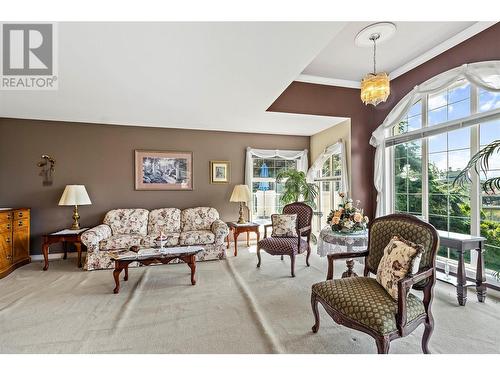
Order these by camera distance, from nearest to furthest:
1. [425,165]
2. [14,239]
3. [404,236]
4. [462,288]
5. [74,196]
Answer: [404,236], [462,288], [425,165], [14,239], [74,196]

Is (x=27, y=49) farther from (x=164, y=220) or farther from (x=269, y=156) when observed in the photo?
(x=269, y=156)

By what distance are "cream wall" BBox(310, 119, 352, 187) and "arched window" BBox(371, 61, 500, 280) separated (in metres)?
0.45

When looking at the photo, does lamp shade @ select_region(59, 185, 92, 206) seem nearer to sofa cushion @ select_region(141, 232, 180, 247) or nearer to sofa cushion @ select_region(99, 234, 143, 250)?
sofa cushion @ select_region(99, 234, 143, 250)

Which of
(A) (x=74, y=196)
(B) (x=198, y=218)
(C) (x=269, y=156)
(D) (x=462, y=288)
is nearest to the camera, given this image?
(D) (x=462, y=288)

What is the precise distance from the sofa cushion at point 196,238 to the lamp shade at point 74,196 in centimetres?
181

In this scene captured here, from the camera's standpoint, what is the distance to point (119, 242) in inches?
151

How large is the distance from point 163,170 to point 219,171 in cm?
117

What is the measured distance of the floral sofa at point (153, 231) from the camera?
376 centimetres

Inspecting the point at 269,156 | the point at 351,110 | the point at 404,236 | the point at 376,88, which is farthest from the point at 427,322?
the point at 269,156

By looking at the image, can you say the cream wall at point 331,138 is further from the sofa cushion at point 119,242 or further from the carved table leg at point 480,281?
the sofa cushion at point 119,242

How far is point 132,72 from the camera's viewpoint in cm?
262

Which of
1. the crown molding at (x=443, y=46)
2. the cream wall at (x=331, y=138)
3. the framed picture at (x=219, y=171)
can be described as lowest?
the framed picture at (x=219, y=171)

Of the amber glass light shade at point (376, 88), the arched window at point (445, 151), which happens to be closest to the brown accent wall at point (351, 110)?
the arched window at point (445, 151)

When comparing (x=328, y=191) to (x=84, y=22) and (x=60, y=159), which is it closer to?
(x=84, y=22)
